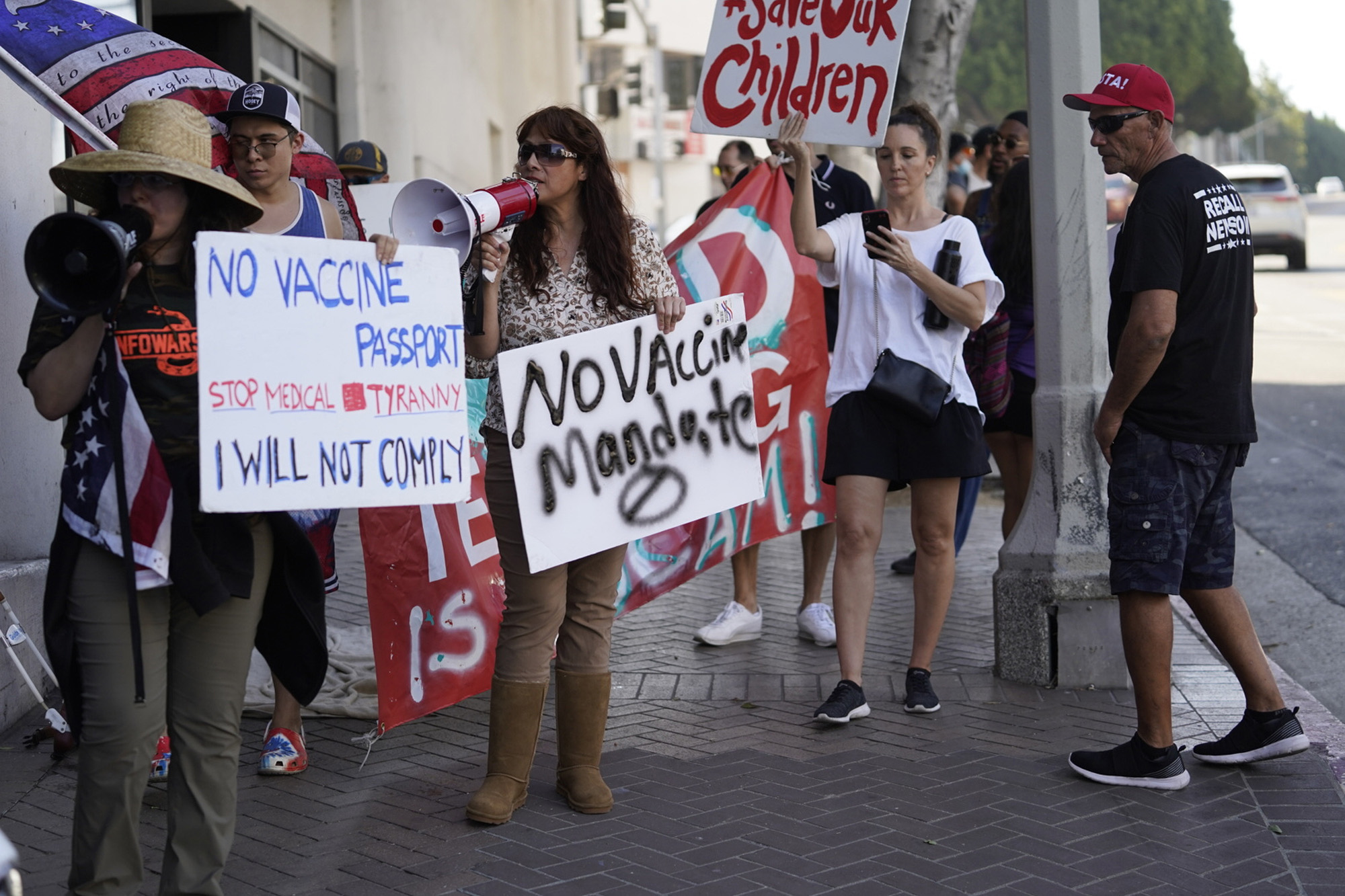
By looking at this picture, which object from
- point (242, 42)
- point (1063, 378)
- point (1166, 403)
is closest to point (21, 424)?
point (1063, 378)

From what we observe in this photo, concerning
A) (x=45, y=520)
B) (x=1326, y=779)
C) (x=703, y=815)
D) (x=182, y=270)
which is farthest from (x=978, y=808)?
(x=45, y=520)

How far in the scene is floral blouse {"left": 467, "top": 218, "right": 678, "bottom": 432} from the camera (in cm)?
413

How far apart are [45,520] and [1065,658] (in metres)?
3.88

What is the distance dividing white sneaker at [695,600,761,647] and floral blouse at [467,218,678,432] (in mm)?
2249

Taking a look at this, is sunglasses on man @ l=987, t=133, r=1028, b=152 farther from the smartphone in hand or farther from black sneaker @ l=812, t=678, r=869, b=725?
black sneaker @ l=812, t=678, r=869, b=725

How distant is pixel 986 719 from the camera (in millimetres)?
5047

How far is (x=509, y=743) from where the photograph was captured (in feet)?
13.6

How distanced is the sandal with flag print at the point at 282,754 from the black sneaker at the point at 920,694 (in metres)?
2.09

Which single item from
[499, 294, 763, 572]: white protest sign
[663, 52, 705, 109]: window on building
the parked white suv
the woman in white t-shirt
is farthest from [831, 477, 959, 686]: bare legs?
[663, 52, 705, 109]: window on building

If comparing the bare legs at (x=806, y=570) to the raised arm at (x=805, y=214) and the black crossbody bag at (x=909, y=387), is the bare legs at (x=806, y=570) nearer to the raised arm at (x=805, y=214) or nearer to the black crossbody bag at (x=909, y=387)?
the black crossbody bag at (x=909, y=387)

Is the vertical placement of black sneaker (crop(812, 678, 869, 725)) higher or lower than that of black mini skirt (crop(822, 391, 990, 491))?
lower

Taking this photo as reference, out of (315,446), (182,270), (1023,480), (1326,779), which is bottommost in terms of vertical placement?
(1326,779)

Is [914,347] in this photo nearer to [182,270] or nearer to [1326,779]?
[1326,779]

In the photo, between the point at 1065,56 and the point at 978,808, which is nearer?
the point at 978,808
